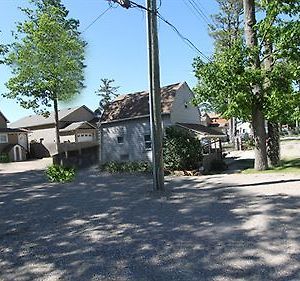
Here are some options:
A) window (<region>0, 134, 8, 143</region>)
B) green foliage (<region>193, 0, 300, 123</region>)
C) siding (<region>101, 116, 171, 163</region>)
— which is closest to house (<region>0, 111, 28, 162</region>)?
window (<region>0, 134, 8, 143</region>)

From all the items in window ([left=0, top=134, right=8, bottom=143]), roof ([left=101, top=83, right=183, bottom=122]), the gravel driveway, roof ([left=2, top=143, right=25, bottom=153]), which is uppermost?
roof ([left=101, top=83, right=183, bottom=122])

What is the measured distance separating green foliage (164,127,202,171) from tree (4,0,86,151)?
13.2m

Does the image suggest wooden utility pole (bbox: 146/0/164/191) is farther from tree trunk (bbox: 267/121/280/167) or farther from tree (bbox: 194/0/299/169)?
tree trunk (bbox: 267/121/280/167)

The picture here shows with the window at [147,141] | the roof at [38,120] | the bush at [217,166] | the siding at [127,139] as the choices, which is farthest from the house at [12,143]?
the bush at [217,166]

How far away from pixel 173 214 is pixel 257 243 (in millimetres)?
2868

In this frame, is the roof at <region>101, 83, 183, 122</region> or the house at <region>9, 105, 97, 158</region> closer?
the roof at <region>101, 83, 183, 122</region>

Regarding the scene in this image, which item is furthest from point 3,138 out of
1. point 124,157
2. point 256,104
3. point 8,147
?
point 256,104

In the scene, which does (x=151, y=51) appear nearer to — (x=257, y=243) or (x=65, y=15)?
(x=257, y=243)

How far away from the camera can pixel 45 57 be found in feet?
Answer: 95.9

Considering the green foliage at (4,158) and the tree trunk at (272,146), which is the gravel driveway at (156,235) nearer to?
the tree trunk at (272,146)

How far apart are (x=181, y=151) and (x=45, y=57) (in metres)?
15.8

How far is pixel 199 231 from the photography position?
691 cm

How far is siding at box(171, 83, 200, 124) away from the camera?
25.0 metres

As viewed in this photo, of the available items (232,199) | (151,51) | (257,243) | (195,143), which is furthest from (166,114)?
(257,243)
